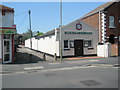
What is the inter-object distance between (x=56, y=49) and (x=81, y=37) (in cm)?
385

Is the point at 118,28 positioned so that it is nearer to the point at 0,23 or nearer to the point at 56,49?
the point at 56,49

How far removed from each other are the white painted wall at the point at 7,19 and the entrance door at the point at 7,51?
156 cm

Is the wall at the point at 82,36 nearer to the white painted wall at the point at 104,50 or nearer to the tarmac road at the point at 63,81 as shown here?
the white painted wall at the point at 104,50

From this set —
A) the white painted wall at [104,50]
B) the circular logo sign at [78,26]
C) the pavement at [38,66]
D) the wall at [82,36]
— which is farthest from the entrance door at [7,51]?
the white painted wall at [104,50]

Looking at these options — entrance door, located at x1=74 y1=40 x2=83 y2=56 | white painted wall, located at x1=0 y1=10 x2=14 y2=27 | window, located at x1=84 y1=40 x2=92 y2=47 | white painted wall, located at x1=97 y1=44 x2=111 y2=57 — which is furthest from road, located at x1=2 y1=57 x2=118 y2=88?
window, located at x1=84 y1=40 x2=92 y2=47

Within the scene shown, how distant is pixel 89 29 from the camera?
20125mm

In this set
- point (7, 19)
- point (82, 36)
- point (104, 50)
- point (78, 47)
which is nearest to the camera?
point (7, 19)

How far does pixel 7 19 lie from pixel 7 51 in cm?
336

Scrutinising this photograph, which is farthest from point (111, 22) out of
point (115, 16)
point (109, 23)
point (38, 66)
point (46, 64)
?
point (38, 66)

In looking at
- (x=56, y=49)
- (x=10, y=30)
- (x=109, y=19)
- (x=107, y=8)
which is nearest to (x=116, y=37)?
(x=109, y=19)

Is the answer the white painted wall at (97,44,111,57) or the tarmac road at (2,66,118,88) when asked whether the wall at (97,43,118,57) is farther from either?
the tarmac road at (2,66,118,88)

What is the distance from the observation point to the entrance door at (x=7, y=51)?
49.0 feet

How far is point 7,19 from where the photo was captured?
15.1 m

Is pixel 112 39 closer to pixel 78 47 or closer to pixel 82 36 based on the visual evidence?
pixel 82 36
